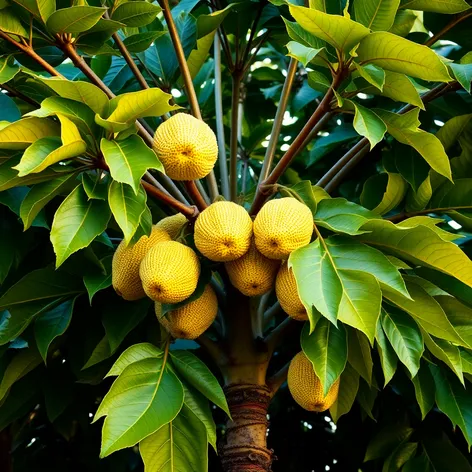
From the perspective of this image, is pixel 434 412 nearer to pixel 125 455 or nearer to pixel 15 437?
pixel 125 455

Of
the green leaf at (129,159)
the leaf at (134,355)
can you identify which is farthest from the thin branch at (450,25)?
the leaf at (134,355)

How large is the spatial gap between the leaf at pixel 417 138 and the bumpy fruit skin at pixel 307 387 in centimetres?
51

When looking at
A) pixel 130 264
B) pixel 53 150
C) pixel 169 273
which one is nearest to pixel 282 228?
pixel 169 273

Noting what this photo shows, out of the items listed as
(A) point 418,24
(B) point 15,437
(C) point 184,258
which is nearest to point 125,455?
(B) point 15,437

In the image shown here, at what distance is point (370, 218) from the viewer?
1.59 metres

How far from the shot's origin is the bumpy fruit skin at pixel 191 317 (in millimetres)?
1626

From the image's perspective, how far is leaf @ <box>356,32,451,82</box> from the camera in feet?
4.66

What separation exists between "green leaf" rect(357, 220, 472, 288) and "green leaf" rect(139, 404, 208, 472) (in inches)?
20.8

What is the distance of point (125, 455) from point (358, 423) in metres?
0.82

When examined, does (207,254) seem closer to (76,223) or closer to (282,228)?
Result: (282,228)

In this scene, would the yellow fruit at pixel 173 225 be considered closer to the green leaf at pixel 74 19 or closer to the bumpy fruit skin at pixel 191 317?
the bumpy fruit skin at pixel 191 317

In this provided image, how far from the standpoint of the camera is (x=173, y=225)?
1729 millimetres

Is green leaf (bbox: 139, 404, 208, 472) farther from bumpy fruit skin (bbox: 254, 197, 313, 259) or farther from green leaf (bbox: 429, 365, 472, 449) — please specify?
green leaf (bbox: 429, 365, 472, 449)

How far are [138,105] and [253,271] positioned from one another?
0.42 metres
